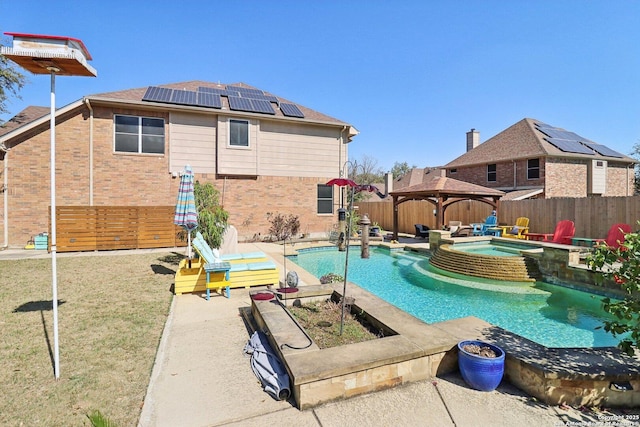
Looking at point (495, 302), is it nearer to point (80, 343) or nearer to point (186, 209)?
point (186, 209)

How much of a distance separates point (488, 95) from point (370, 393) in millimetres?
17165

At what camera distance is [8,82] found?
15.6m

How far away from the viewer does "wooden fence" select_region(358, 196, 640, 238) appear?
1323cm

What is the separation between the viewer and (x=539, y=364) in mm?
3197

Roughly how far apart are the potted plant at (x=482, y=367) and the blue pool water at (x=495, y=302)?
9.33 feet

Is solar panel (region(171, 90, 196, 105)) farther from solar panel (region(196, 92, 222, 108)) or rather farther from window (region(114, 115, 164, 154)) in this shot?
window (region(114, 115, 164, 154))

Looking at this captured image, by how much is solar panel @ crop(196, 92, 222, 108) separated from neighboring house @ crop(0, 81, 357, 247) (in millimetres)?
52

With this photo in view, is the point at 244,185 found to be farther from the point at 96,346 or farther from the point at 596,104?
the point at 596,104

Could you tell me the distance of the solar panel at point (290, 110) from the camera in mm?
16219

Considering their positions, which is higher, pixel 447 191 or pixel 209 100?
pixel 209 100

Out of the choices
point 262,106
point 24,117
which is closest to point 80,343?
point 262,106

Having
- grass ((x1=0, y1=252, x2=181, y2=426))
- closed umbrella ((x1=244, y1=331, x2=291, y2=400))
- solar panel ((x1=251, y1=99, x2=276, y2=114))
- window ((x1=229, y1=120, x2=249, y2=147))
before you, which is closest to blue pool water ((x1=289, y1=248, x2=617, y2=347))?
closed umbrella ((x1=244, y1=331, x2=291, y2=400))

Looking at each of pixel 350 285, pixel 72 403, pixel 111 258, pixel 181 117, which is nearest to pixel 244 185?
pixel 181 117

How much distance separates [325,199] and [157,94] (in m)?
9.86
